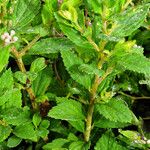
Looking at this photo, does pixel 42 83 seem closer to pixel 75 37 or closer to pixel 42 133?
pixel 42 133

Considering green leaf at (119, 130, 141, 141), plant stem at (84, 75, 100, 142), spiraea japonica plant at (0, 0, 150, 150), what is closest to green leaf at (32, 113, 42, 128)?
spiraea japonica plant at (0, 0, 150, 150)

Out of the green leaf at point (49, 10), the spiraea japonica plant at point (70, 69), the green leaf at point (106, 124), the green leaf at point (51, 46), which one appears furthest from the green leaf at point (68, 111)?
the green leaf at point (49, 10)

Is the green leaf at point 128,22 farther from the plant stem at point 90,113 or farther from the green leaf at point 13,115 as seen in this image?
the green leaf at point 13,115

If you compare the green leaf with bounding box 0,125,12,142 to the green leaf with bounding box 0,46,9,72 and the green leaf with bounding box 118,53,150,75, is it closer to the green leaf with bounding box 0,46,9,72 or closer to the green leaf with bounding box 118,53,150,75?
the green leaf with bounding box 0,46,9,72

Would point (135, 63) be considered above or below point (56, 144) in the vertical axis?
above

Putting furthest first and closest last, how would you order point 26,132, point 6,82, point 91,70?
point 26,132 → point 6,82 → point 91,70

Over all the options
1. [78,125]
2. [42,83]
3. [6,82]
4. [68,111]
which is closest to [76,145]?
[78,125]
